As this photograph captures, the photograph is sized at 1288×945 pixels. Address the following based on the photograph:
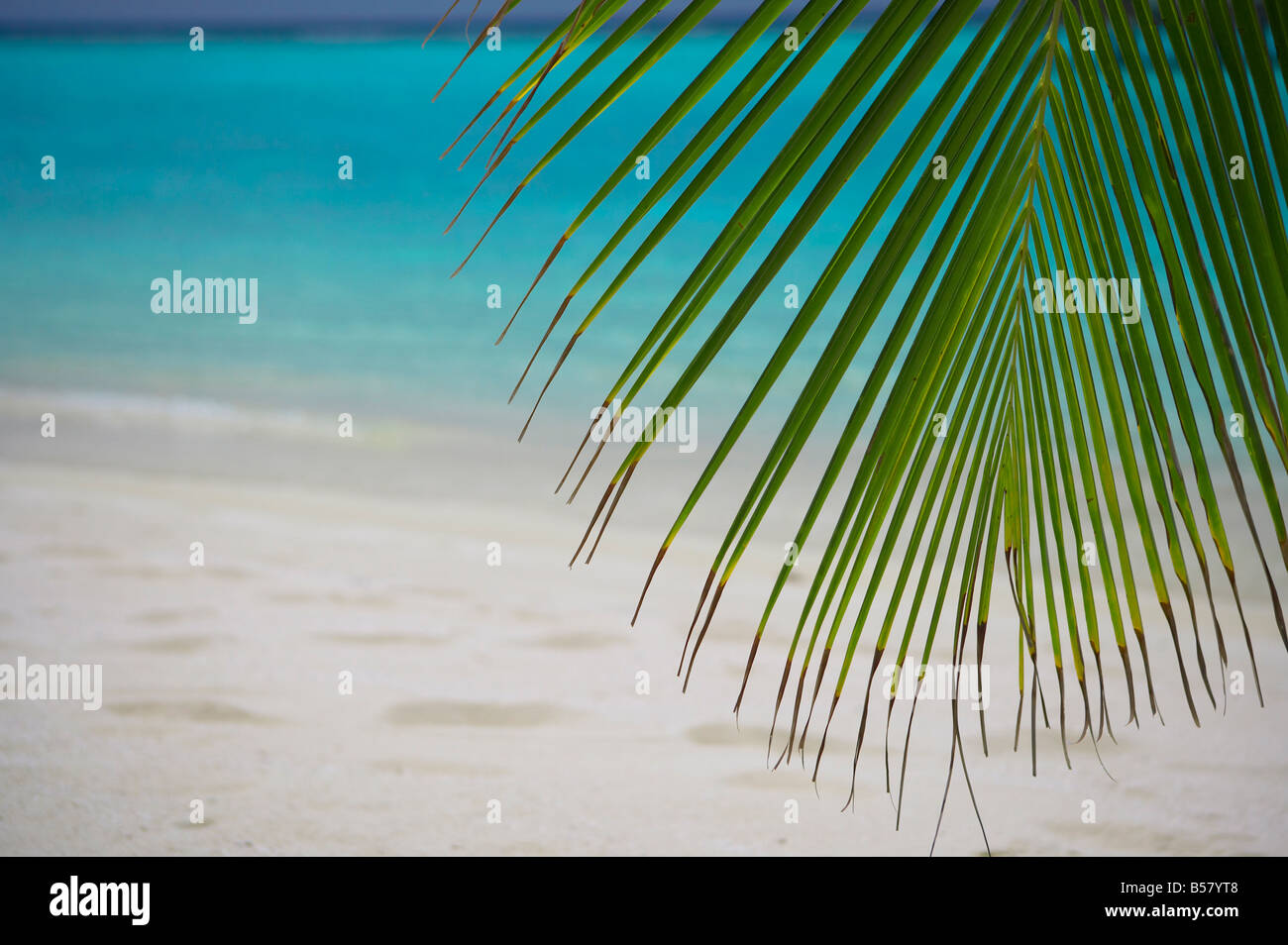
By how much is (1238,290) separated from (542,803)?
6.41 ft

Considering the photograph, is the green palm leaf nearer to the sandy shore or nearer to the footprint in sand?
the sandy shore

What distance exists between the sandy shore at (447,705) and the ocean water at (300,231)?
48 cm

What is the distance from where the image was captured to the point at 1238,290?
303 mm

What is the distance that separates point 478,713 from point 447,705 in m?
0.09

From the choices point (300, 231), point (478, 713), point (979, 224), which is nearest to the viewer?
point (979, 224)

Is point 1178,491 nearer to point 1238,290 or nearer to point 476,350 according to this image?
point 1238,290

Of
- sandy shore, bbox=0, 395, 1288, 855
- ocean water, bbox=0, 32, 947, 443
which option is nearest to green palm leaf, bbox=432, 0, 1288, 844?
sandy shore, bbox=0, 395, 1288, 855

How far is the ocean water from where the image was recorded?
148 inches

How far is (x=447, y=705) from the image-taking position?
2375 mm

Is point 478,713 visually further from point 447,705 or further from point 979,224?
point 979,224

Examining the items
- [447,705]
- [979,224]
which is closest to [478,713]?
[447,705]

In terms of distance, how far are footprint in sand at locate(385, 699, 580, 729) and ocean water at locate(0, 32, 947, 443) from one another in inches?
60.7

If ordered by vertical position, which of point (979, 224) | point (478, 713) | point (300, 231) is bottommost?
point (478, 713)
